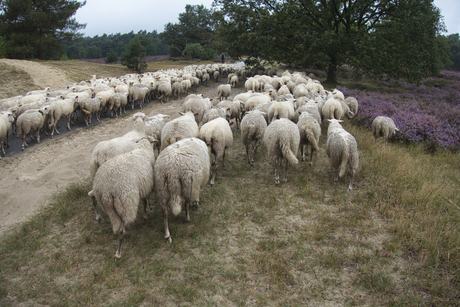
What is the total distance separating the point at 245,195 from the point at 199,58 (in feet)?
167

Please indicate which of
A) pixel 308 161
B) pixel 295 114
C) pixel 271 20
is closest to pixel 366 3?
pixel 271 20

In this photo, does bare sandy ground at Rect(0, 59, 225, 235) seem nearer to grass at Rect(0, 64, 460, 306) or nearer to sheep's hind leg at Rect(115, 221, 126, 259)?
grass at Rect(0, 64, 460, 306)

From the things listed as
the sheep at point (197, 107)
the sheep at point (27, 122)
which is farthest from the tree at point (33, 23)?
the sheep at point (197, 107)

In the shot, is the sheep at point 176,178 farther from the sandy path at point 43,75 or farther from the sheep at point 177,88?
the sandy path at point 43,75

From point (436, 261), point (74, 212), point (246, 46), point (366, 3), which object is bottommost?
point (74, 212)

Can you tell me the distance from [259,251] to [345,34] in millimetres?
20091

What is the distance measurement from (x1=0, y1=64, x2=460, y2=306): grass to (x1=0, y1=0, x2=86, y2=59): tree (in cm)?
2843

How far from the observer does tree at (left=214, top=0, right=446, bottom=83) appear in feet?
56.6

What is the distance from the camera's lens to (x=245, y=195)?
6086 millimetres

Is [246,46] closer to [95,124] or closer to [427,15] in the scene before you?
[427,15]

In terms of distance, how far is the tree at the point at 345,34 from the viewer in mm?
17250

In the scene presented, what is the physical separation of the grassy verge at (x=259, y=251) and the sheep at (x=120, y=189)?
702 mm

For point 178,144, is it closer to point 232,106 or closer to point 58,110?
point 232,106

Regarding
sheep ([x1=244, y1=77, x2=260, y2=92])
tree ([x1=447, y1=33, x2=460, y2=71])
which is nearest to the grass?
sheep ([x1=244, y1=77, x2=260, y2=92])
